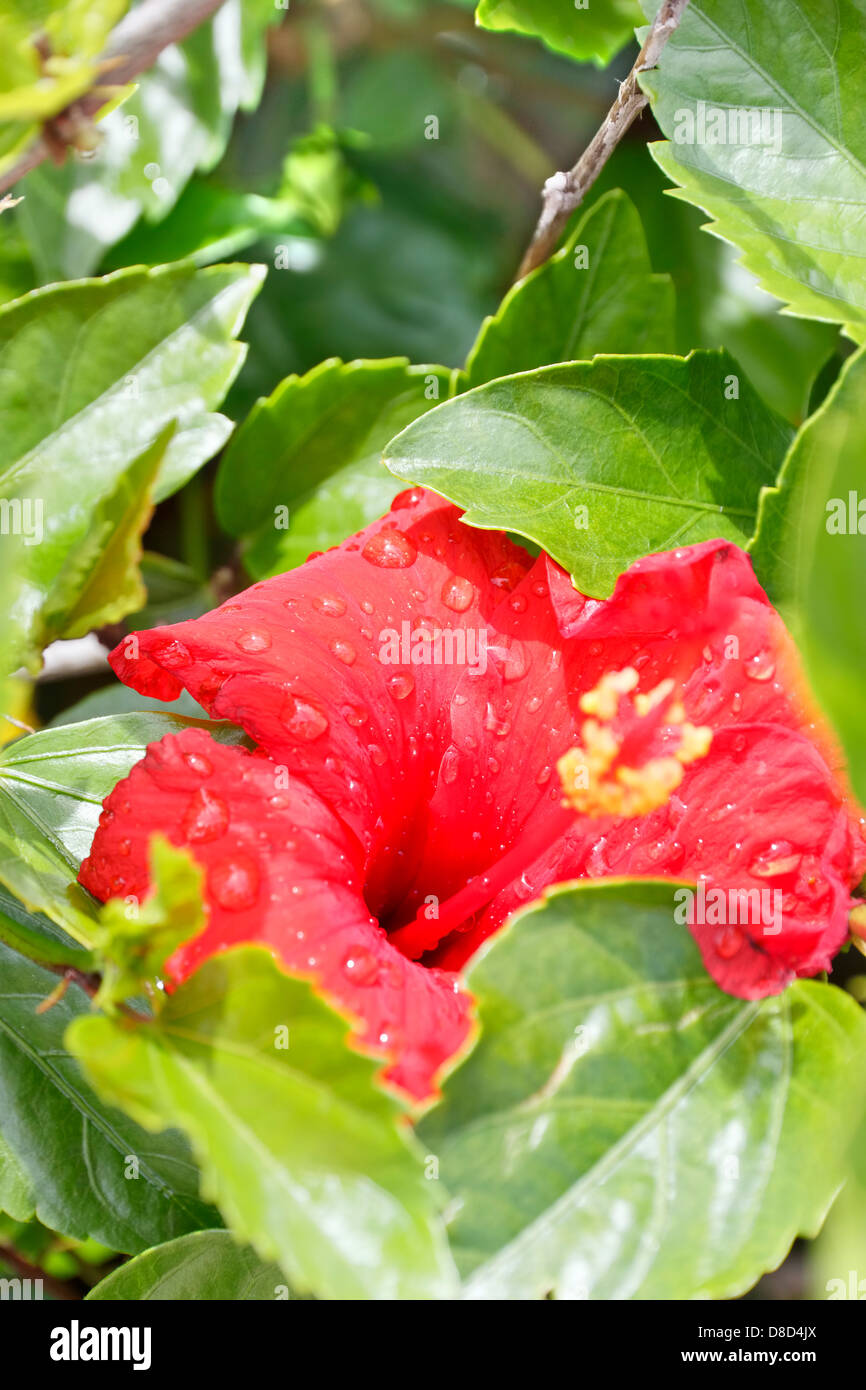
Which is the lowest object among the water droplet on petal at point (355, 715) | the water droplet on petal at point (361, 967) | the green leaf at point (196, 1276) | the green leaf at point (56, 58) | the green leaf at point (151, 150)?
the green leaf at point (196, 1276)

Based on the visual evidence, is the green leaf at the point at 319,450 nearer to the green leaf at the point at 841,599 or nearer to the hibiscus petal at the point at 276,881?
the hibiscus petal at the point at 276,881

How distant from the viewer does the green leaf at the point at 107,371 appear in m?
1.06

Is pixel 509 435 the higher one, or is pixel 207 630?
pixel 509 435

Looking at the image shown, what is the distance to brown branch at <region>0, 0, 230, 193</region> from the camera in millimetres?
742

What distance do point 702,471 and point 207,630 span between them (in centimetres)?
44

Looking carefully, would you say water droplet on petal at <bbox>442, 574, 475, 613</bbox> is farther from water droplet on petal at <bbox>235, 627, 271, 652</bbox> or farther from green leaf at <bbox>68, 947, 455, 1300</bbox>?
green leaf at <bbox>68, 947, 455, 1300</bbox>

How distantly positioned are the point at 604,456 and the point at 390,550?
19 centimetres

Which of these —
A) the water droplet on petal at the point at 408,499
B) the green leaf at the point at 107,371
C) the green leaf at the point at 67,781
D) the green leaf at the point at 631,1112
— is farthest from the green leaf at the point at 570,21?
the green leaf at the point at 631,1112

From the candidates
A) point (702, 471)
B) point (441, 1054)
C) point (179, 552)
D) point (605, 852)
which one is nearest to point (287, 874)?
point (441, 1054)

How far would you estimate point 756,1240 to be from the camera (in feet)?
2.39

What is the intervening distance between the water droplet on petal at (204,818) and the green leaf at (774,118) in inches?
24.4
